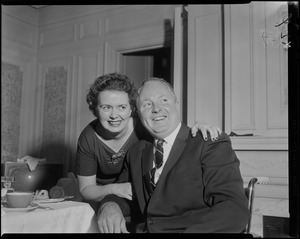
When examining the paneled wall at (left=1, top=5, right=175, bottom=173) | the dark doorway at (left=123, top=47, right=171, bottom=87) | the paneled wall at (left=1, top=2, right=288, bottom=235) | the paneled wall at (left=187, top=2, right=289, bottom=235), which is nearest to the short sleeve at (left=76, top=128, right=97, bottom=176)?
the paneled wall at (left=1, top=2, right=288, bottom=235)

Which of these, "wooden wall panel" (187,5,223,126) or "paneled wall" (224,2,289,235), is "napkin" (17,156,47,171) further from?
"paneled wall" (224,2,289,235)

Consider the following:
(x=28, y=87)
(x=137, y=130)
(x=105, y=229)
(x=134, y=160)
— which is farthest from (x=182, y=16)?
(x=105, y=229)

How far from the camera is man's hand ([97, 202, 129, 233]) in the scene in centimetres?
90

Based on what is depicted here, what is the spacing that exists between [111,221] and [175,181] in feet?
0.67

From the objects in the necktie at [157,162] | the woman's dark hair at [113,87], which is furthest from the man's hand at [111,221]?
the woman's dark hair at [113,87]

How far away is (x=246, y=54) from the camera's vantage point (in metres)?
1.36

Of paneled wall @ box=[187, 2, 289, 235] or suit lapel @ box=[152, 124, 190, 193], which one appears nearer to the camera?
suit lapel @ box=[152, 124, 190, 193]

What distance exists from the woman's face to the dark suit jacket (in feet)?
0.73

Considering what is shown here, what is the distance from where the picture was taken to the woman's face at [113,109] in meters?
1.08

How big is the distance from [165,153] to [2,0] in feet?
2.22

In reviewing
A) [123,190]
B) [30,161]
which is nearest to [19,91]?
[30,161]

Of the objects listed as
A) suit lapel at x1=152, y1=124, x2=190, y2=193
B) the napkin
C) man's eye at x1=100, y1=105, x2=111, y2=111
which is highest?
man's eye at x1=100, y1=105, x2=111, y2=111

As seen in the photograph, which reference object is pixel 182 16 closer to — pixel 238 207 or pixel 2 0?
pixel 2 0

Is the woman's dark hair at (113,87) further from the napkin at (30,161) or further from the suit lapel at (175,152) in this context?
the napkin at (30,161)
